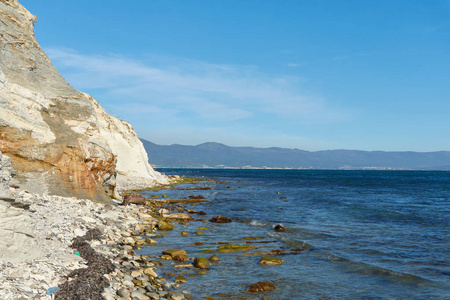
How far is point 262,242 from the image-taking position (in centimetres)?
2061

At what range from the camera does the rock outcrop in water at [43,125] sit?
21.0 meters

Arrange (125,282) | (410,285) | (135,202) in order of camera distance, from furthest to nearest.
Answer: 1. (135,202)
2. (410,285)
3. (125,282)

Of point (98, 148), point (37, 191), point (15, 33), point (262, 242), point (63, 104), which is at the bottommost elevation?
point (262, 242)

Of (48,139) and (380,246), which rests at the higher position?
(48,139)

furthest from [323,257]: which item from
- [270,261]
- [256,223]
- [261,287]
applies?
[256,223]

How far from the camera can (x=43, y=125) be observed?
22.8m

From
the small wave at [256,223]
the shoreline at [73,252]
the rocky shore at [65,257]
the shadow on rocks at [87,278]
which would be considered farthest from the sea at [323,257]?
the shadow on rocks at [87,278]

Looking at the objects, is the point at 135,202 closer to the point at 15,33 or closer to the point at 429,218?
the point at 15,33

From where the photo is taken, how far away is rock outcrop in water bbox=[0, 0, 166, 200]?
21016 mm

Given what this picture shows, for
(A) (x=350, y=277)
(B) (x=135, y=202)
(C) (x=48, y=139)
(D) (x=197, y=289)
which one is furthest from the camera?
(B) (x=135, y=202)

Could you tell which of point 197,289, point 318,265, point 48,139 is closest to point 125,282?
point 197,289

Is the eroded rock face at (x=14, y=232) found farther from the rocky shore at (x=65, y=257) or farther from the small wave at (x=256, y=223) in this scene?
the small wave at (x=256, y=223)

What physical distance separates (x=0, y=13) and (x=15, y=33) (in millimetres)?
1732

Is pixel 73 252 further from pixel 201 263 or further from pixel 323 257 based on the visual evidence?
pixel 323 257
